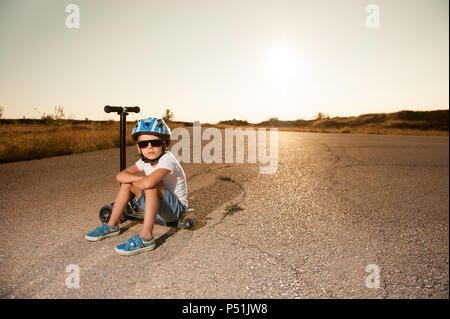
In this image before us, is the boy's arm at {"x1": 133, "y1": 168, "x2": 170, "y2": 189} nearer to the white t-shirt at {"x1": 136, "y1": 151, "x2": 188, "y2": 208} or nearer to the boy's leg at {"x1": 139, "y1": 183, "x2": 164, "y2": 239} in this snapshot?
the boy's leg at {"x1": 139, "y1": 183, "x2": 164, "y2": 239}

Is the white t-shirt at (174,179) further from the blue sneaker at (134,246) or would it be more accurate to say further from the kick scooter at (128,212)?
the blue sneaker at (134,246)

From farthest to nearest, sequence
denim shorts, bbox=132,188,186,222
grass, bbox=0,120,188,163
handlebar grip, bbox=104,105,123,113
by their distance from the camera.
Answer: grass, bbox=0,120,188,163 → handlebar grip, bbox=104,105,123,113 → denim shorts, bbox=132,188,186,222

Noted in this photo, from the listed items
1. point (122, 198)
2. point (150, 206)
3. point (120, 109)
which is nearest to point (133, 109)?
point (120, 109)

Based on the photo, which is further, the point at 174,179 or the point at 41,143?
the point at 41,143

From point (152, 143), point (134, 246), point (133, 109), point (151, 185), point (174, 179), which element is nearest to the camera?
point (134, 246)

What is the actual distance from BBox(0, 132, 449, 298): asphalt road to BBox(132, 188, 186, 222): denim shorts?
230 mm

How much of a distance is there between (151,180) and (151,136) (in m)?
0.55


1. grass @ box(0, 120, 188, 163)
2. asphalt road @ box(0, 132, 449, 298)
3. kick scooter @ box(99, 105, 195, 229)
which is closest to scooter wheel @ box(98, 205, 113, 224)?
kick scooter @ box(99, 105, 195, 229)

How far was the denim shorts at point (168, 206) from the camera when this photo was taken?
321 cm

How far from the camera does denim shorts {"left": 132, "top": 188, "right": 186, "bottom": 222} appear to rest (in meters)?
3.21

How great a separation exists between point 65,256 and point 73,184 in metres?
3.30

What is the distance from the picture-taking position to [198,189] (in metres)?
5.40

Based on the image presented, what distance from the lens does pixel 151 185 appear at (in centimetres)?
292

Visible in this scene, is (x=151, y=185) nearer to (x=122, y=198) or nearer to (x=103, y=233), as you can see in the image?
(x=122, y=198)
